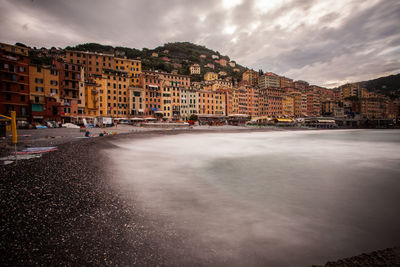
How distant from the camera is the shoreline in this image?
3168 millimetres

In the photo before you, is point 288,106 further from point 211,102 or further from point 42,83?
point 42,83

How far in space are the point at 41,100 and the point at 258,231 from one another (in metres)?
59.1

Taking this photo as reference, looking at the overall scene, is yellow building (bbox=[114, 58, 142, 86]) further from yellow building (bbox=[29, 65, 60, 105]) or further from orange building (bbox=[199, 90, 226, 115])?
yellow building (bbox=[29, 65, 60, 105])

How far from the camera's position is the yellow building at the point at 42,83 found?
45625 mm

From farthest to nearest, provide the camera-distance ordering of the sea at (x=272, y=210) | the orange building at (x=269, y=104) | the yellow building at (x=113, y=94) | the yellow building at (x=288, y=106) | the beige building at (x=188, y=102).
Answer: the yellow building at (x=288, y=106), the orange building at (x=269, y=104), the beige building at (x=188, y=102), the yellow building at (x=113, y=94), the sea at (x=272, y=210)

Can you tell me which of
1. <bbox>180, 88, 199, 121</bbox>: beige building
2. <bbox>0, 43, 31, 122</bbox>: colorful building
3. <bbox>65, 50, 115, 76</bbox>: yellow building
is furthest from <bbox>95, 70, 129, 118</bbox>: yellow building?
<bbox>0, 43, 31, 122</bbox>: colorful building

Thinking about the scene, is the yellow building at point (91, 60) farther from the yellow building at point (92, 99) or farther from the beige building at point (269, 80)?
the beige building at point (269, 80)

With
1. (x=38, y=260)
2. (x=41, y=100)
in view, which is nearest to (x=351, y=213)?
(x=38, y=260)

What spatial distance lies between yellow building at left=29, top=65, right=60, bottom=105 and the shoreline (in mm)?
51818

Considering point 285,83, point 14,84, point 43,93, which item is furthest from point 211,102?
point 285,83

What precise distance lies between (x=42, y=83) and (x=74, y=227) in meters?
59.7

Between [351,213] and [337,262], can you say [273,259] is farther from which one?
[351,213]

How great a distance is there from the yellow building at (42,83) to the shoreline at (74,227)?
51.8m

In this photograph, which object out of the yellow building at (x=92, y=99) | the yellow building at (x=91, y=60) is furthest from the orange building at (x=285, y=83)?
the yellow building at (x=92, y=99)
